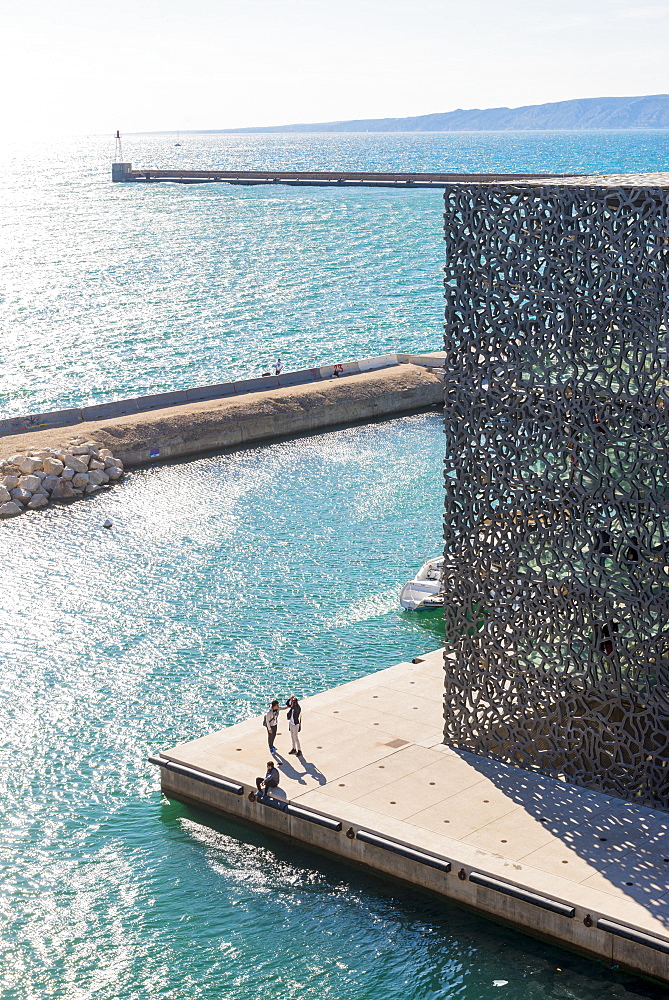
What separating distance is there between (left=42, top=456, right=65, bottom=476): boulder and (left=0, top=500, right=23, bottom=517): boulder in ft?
9.85

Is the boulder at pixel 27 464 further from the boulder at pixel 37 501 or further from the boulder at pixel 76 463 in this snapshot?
the boulder at pixel 37 501

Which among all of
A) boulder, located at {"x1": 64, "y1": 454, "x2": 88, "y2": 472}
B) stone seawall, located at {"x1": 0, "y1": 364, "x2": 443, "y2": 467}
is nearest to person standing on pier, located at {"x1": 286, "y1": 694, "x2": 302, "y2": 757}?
boulder, located at {"x1": 64, "y1": 454, "x2": 88, "y2": 472}

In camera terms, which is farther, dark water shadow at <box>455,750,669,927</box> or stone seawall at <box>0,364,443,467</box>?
stone seawall at <box>0,364,443,467</box>

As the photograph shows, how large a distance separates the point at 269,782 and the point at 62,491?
28666mm

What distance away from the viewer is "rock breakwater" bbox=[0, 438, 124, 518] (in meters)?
49.8

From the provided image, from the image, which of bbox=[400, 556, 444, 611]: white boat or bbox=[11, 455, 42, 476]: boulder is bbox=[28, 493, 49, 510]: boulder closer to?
bbox=[11, 455, 42, 476]: boulder

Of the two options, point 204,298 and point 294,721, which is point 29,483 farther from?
point 204,298

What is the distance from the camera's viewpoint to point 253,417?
63.3m

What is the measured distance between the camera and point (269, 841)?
24922 millimetres

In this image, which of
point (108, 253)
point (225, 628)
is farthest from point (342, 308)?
point (225, 628)

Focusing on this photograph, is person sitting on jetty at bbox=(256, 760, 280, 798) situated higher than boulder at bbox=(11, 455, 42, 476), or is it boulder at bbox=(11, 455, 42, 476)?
boulder at bbox=(11, 455, 42, 476)

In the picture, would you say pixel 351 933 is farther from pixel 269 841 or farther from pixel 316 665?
pixel 316 665

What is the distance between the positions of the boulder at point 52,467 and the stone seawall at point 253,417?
10.5ft

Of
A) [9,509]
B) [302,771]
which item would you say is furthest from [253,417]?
[302,771]
